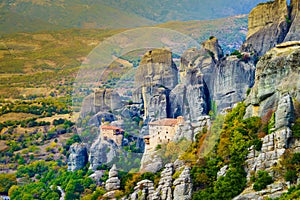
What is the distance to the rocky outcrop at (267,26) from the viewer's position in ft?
141

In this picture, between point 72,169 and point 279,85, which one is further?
point 72,169

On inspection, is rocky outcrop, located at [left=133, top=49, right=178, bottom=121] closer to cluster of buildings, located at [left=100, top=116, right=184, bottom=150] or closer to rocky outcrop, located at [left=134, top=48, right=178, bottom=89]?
rocky outcrop, located at [left=134, top=48, right=178, bottom=89]

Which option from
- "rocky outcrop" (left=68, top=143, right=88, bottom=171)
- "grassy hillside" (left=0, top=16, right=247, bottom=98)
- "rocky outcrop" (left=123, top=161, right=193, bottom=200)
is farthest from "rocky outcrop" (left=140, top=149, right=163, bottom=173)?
"grassy hillside" (left=0, top=16, right=247, bottom=98)

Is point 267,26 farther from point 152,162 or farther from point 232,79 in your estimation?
point 152,162

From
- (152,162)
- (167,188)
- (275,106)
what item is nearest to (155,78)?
(152,162)

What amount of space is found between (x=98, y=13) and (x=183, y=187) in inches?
3604

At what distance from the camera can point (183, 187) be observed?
72.4 ft

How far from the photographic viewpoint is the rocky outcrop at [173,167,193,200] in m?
22.0

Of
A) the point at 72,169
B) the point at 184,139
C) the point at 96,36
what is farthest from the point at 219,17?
the point at 184,139

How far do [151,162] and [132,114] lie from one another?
15444 mm

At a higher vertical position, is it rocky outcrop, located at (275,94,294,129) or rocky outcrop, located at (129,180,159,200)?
rocky outcrop, located at (275,94,294,129)

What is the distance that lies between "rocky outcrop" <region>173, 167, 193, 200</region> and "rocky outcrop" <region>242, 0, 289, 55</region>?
2183cm

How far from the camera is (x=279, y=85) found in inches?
831

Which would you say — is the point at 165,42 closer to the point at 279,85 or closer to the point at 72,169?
the point at 72,169
